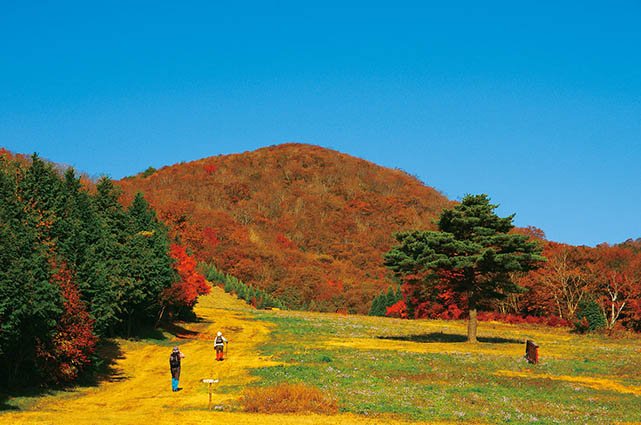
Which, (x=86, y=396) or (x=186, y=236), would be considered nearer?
(x=86, y=396)

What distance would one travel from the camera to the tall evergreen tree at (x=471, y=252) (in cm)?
4447

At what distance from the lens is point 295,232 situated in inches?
6801

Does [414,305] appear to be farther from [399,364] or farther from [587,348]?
[399,364]

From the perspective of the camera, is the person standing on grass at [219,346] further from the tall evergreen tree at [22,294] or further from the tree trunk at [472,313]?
the tree trunk at [472,313]

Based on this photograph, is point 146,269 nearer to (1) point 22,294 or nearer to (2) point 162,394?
(2) point 162,394

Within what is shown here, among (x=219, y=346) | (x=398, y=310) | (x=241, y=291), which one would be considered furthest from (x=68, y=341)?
(x=241, y=291)

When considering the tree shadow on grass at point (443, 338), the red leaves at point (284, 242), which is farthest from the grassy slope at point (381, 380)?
the red leaves at point (284, 242)

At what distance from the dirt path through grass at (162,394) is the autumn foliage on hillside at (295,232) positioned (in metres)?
56.8

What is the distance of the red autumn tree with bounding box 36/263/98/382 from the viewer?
28047 mm

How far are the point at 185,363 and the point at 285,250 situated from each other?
110469 mm

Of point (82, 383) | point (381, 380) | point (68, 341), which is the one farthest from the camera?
point (82, 383)

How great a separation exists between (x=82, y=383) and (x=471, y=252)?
2764cm

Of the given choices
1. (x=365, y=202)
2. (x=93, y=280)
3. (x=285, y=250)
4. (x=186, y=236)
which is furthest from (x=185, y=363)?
(x=365, y=202)

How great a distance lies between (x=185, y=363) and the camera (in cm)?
3828
